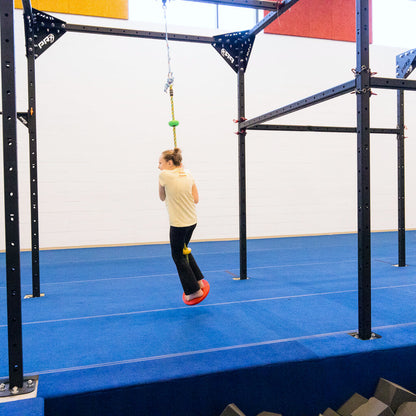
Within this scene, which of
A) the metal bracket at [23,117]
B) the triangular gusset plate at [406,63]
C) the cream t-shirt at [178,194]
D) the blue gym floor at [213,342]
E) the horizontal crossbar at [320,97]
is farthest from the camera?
the triangular gusset plate at [406,63]

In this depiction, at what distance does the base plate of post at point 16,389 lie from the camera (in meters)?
2.03

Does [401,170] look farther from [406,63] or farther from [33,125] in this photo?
[33,125]

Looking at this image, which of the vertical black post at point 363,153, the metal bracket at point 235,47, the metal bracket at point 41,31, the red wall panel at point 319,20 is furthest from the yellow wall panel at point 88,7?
the vertical black post at point 363,153

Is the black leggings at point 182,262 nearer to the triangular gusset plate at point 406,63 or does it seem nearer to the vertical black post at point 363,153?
the vertical black post at point 363,153

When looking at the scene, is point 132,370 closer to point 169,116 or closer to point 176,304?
point 176,304

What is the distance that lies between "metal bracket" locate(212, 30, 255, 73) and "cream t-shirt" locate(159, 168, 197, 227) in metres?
2.13

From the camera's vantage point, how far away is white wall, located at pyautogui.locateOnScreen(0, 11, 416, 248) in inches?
325

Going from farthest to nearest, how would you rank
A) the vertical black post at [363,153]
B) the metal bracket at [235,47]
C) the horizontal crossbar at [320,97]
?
1. the metal bracket at [235,47]
2. the horizontal crossbar at [320,97]
3. the vertical black post at [363,153]

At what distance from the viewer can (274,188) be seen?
9.58 meters

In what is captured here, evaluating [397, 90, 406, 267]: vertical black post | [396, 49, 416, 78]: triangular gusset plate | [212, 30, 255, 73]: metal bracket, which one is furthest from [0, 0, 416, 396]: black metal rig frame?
[396, 49, 416, 78]: triangular gusset plate

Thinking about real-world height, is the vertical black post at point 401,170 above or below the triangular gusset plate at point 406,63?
below

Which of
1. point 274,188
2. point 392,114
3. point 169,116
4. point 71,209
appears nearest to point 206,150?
point 169,116

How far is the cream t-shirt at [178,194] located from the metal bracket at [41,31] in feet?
6.85

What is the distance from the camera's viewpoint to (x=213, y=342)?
288cm
